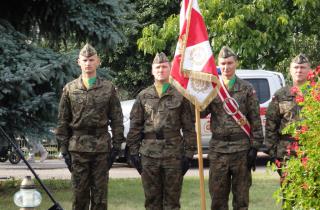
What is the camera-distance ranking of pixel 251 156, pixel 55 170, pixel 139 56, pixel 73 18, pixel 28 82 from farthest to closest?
1. pixel 139 56
2. pixel 55 170
3. pixel 73 18
4. pixel 28 82
5. pixel 251 156

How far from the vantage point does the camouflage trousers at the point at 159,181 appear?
8.10 m

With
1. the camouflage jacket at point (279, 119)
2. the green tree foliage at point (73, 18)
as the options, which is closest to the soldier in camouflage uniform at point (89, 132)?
the camouflage jacket at point (279, 119)

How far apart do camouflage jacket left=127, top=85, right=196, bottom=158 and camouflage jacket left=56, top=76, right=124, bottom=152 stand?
0.68 ft

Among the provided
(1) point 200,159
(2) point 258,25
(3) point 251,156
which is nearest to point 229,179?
(3) point 251,156

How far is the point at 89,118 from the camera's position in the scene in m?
8.05

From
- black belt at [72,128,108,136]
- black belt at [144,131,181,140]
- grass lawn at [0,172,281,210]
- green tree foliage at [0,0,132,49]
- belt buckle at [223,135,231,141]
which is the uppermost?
green tree foliage at [0,0,132,49]

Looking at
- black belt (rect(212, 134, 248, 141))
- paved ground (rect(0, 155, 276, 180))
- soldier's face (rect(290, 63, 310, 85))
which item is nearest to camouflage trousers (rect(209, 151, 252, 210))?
black belt (rect(212, 134, 248, 141))

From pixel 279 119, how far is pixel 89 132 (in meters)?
2.00

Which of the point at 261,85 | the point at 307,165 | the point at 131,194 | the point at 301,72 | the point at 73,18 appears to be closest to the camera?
the point at 307,165

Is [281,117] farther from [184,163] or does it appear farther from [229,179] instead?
[184,163]

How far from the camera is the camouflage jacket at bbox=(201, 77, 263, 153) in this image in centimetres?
809

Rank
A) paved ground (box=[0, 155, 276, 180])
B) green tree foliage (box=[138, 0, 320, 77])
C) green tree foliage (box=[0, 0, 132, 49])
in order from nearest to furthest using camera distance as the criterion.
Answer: green tree foliage (box=[0, 0, 132, 49]) < paved ground (box=[0, 155, 276, 180]) < green tree foliage (box=[138, 0, 320, 77])

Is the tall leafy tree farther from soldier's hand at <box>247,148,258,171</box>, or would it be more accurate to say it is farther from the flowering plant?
the flowering plant

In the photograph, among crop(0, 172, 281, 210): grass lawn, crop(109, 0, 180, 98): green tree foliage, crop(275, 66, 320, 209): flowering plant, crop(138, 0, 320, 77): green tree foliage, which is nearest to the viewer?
crop(275, 66, 320, 209): flowering plant
